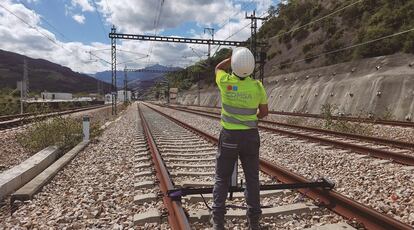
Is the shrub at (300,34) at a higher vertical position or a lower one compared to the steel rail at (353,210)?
higher

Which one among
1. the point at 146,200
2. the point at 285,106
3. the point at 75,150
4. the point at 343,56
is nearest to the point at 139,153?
the point at 75,150

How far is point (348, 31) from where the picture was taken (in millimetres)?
46094

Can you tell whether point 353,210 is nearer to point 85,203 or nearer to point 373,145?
point 85,203

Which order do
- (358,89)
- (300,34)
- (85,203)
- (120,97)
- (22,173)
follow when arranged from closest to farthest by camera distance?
(85,203)
(22,173)
(358,89)
(300,34)
(120,97)

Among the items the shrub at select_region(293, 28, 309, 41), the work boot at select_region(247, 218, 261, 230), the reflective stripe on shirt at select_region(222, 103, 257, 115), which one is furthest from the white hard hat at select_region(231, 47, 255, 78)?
the shrub at select_region(293, 28, 309, 41)

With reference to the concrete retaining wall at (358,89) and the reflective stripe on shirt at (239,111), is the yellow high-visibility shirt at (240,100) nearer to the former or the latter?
the reflective stripe on shirt at (239,111)

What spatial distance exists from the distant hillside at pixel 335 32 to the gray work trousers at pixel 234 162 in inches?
1061

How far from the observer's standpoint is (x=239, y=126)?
4246mm

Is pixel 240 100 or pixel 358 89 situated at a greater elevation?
pixel 358 89

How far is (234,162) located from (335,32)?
157 feet

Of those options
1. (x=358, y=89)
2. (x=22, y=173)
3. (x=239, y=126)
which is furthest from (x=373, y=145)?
(x=358, y=89)

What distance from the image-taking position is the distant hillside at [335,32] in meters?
33.3

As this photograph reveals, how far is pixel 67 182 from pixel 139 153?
10.8ft

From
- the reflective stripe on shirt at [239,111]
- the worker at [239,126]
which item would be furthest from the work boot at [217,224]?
the reflective stripe on shirt at [239,111]
